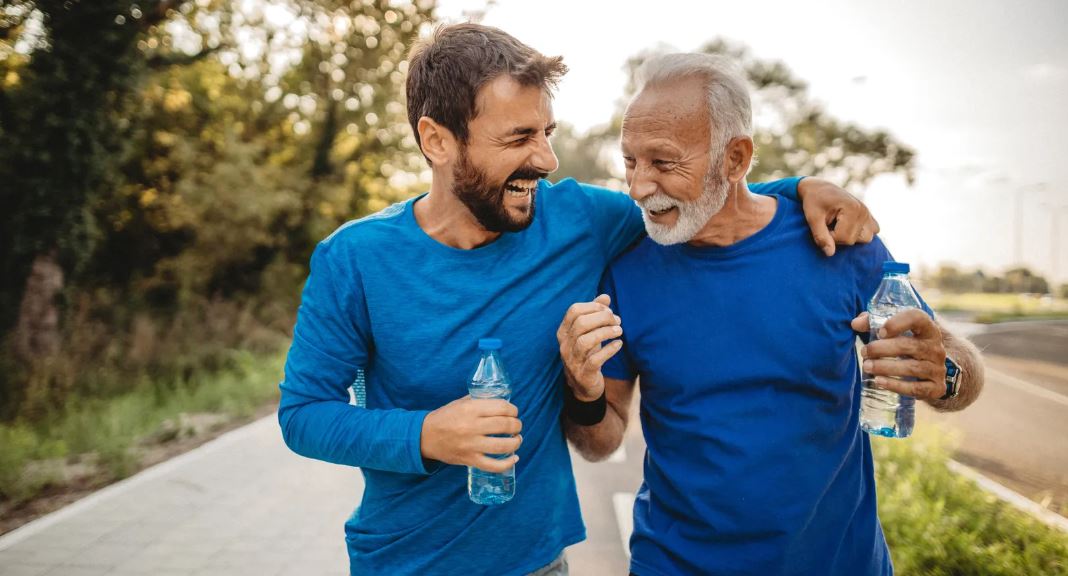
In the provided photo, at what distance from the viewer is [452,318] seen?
1965mm

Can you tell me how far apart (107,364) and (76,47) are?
4.82 metres

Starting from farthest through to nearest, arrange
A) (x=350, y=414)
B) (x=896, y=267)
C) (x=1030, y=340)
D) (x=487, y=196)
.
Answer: (x=1030, y=340), (x=487, y=196), (x=896, y=267), (x=350, y=414)

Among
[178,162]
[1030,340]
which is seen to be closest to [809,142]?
[1030,340]

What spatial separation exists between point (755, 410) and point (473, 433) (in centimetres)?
87

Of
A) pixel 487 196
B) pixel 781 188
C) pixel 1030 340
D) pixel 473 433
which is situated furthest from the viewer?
pixel 1030 340

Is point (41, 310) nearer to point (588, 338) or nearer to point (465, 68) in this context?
point (465, 68)

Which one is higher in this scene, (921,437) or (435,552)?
(435,552)

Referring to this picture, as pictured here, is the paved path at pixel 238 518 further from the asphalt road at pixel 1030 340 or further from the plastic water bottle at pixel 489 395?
the asphalt road at pixel 1030 340

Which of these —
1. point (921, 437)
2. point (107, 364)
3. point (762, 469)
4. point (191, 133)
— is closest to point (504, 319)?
point (762, 469)

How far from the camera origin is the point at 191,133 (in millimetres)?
18234

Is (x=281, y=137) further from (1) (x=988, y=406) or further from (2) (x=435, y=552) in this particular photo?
(2) (x=435, y=552)

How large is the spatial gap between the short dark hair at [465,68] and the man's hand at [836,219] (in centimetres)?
93

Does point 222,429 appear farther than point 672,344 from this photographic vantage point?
Yes

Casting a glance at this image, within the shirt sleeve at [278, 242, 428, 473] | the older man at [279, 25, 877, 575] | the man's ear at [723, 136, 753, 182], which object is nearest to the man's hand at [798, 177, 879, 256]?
the older man at [279, 25, 877, 575]
